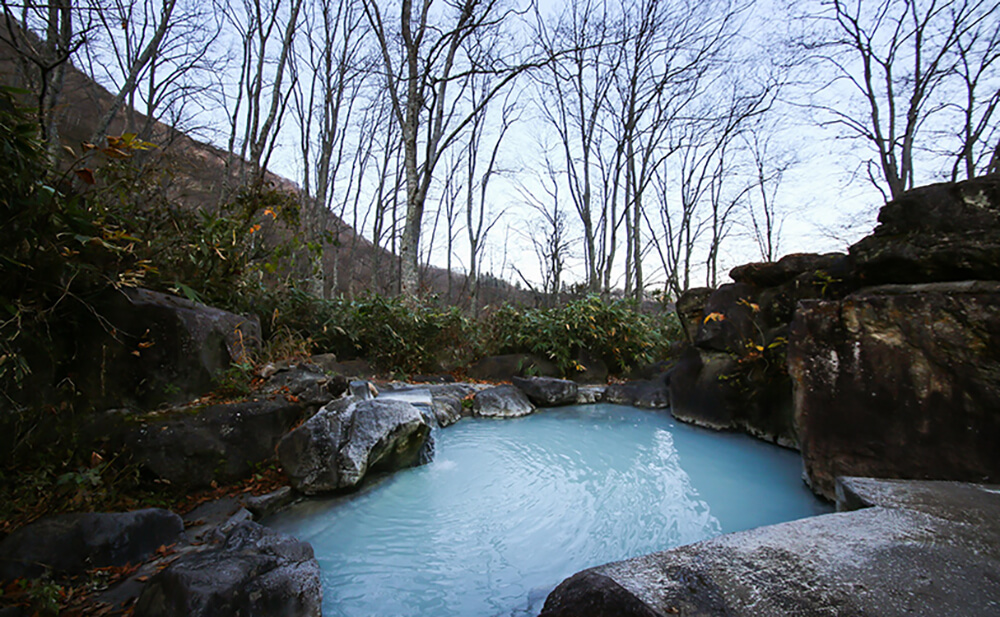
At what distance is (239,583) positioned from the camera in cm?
143

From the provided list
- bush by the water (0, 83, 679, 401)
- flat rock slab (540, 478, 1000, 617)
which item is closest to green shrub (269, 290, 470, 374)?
bush by the water (0, 83, 679, 401)

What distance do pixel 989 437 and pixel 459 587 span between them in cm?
288

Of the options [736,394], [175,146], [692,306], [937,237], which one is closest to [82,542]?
[937,237]

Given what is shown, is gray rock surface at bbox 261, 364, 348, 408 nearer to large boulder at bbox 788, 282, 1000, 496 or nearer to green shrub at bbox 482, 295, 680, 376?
large boulder at bbox 788, 282, 1000, 496

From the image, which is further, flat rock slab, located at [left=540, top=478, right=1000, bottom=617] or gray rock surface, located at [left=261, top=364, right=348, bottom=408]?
gray rock surface, located at [left=261, top=364, right=348, bottom=408]

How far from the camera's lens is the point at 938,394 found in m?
2.23

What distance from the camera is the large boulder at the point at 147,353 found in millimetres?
2273

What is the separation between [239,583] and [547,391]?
189 inches

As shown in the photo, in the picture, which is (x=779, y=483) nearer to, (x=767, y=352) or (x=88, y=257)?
(x=767, y=352)

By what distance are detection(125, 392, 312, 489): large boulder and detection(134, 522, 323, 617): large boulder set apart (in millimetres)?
828

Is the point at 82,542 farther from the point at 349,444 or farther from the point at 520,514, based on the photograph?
the point at 520,514

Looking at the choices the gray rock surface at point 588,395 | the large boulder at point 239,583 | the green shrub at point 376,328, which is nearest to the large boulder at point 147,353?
the large boulder at point 239,583

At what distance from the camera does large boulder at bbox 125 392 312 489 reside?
2.24 meters

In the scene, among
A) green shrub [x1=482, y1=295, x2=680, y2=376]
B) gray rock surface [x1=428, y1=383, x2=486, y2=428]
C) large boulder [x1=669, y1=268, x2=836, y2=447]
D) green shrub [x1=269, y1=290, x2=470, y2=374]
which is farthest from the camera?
green shrub [x1=482, y1=295, x2=680, y2=376]
